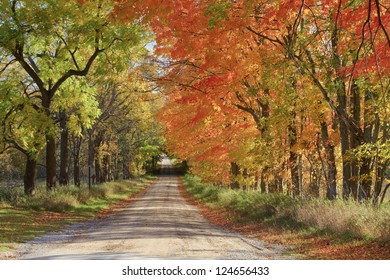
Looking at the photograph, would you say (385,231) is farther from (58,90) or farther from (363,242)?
(58,90)

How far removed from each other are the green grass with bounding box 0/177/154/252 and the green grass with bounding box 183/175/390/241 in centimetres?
779

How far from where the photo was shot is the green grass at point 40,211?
15.0m

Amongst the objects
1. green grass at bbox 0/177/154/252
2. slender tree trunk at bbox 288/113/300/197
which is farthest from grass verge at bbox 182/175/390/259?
green grass at bbox 0/177/154/252

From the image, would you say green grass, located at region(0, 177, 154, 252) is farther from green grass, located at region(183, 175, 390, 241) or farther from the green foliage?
green grass, located at region(183, 175, 390, 241)

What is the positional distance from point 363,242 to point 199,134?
60.2 ft

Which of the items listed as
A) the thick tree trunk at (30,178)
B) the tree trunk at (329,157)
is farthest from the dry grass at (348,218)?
the thick tree trunk at (30,178)

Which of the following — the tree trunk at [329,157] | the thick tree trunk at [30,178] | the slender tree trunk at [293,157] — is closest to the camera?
the slender tree trunk at [293,157]

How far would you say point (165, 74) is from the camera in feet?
69.2

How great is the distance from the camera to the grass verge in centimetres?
1084

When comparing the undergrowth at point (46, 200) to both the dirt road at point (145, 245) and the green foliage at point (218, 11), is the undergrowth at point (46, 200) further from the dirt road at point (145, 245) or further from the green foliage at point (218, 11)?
the green foliage at point (218, 11)

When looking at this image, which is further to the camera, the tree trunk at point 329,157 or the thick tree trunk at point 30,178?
the thick tree trunk at point 30,178
